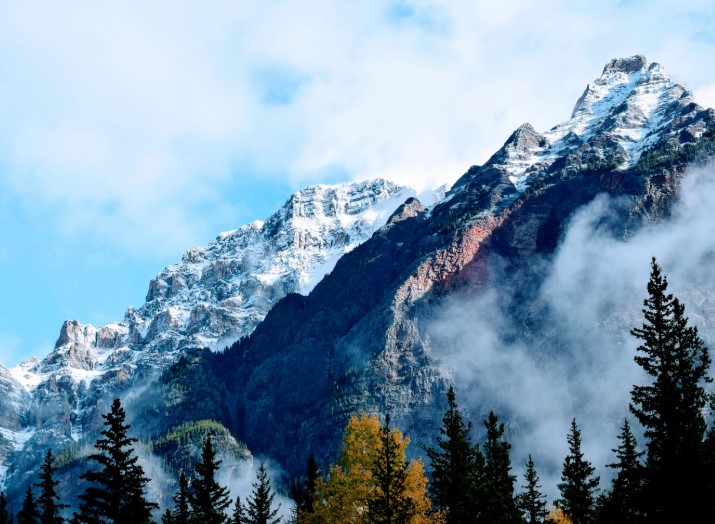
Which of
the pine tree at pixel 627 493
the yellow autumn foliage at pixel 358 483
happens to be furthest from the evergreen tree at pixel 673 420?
the yellow autumn foliage at pixel 358 483

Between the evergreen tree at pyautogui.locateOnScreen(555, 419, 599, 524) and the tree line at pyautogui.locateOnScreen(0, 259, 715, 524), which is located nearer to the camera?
the tree line at pyautogui.locateOnScreen(0, 259, 715, 524)

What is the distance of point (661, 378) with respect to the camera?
53219mm

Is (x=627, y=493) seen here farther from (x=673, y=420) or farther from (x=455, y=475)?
(x=455, y=475)

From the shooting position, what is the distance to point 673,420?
2056 inches

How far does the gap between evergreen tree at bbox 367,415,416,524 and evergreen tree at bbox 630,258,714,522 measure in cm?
1414

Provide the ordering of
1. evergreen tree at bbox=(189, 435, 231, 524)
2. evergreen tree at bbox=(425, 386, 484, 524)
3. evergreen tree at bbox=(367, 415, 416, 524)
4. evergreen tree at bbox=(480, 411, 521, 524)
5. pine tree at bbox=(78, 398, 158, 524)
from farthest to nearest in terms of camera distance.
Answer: evergreen tree at bbox=(189, 435, 231, 524), evergreen tree at bbox=(425, 386, 484, 524), evergreen tree at bbox=(480, 411, 521, 524), evergreen tree at bbox=(367, 415, 416, 524), pine tree at bbox=(78, 398, 158, 524)

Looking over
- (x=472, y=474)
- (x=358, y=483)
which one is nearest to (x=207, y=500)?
(x=358, y=483)

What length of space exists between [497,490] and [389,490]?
12749mm

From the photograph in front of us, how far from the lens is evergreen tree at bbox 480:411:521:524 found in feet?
191

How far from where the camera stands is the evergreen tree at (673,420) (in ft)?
164

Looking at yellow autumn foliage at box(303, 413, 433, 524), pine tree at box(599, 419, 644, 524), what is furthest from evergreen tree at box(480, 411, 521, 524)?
pine tree at box(599, 419, 644, 524)

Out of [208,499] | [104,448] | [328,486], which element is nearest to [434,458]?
[328,486]

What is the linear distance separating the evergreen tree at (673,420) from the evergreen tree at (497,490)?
10477mm

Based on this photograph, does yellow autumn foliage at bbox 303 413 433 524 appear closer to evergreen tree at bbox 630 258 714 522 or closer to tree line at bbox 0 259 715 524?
tree line at bbox 0 259 715 524
